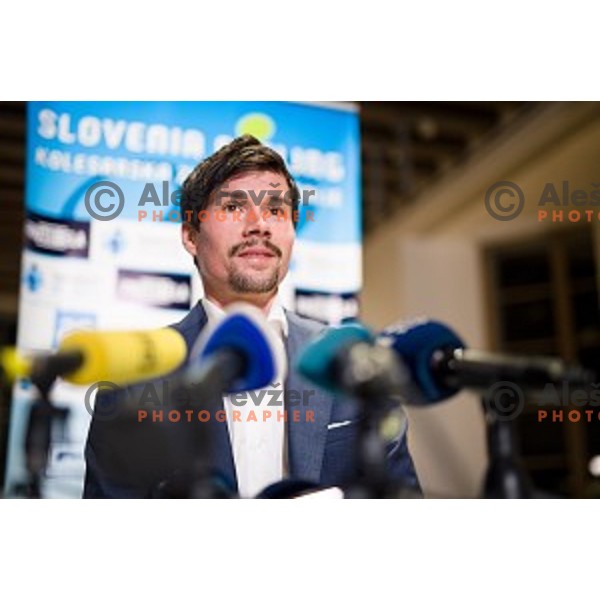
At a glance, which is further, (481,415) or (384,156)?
(384,156)

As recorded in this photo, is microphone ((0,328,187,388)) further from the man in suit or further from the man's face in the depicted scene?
the man's face

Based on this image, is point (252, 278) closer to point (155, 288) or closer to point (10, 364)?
point (155, 288)

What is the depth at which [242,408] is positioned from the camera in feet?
8.13

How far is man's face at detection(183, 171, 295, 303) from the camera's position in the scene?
257 cm

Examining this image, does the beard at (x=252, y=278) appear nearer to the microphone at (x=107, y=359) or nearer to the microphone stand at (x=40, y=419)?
the microphone at (x=107, y=359)

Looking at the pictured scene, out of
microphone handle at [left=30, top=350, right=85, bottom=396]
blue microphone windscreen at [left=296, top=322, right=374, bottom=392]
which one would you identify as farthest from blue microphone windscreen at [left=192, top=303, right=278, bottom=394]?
microphone handle at [left=30, top=350, right=85, bottom=396]

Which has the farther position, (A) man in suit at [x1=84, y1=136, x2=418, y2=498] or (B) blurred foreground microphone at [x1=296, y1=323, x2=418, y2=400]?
(A) man in suit at [x1=84, y1=136, x2=418, y2=498]

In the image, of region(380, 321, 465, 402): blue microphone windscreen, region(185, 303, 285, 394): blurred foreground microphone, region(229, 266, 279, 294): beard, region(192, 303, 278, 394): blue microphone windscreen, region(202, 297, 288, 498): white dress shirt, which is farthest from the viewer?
region(229, 266, 279, 294): beard

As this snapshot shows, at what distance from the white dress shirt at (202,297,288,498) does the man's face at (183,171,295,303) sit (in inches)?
4.2

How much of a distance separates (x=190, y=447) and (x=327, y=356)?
27.7 inches

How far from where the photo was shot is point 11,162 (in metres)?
2.63
